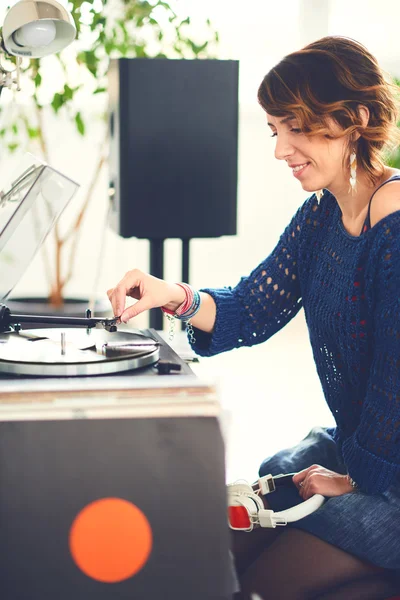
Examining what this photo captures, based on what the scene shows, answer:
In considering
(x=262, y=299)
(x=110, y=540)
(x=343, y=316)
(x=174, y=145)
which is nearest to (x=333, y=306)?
(x=343, y=316)

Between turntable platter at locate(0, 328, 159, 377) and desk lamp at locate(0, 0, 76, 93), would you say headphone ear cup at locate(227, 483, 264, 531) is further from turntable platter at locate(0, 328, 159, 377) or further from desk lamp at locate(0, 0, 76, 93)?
desk lamp at locate(0, 0, 76, 93)

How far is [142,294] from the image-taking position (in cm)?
119

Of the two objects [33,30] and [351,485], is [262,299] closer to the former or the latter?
[351,485]

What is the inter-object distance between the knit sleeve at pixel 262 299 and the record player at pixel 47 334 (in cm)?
22

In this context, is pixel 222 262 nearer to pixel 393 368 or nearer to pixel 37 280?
pixel 37 280

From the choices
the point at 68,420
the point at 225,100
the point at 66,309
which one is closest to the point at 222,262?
the point at 66,309

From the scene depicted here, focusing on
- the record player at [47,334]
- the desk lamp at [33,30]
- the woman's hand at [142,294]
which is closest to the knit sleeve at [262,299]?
the woman's hand at [142,294]

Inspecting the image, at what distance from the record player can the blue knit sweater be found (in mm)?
286

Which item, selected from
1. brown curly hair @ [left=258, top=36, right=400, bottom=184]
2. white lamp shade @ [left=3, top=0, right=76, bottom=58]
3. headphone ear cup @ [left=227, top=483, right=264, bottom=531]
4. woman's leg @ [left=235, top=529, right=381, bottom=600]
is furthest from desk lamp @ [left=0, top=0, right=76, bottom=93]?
woman's leg @ [left=235, top=529, right=381, bottom=600]

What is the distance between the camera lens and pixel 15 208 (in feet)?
3.71

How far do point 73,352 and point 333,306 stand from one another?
0.48 meters

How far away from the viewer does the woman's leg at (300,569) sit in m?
0.99

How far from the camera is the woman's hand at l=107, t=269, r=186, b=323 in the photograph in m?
1.11

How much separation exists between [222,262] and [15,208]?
3554 millimetres
